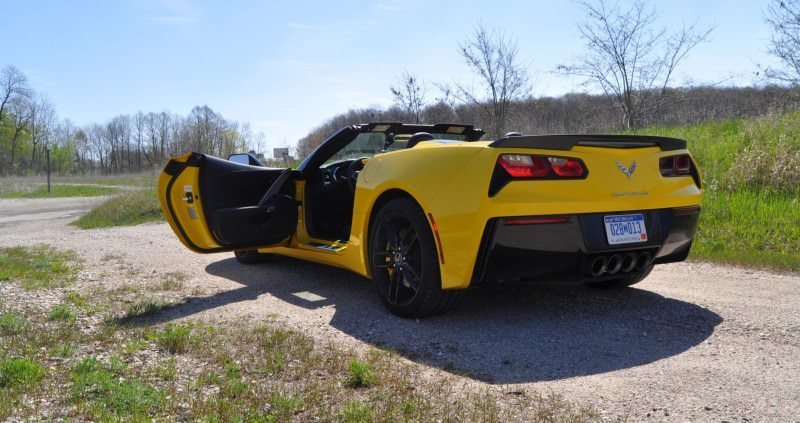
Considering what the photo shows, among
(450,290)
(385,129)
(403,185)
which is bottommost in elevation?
(450,290)

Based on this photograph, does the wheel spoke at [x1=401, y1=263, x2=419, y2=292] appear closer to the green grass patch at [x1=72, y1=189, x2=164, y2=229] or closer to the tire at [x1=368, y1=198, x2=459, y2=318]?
the tire at [x1=368, y1=198, x2=459, y2=318]

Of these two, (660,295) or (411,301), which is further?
(660,295)

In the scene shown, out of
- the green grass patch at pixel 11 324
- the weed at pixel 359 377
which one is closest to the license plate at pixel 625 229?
the weed at pixel 359 377

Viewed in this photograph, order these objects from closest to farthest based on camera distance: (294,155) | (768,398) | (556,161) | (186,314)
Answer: (768,398) → (556,161) → (186,314) → (294,155)

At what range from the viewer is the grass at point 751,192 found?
704cm

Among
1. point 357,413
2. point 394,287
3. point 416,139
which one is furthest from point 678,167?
point 357,413

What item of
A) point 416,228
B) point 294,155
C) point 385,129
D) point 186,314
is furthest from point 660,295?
point 294,155

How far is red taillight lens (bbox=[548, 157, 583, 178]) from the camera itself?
3801 millimetres

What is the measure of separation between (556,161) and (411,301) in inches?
52.1

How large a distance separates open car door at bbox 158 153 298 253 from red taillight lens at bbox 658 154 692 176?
10.4 ft

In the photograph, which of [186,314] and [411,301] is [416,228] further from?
[186,314]

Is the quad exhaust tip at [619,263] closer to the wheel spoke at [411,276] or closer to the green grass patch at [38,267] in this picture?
the wheel spoke at [411,276]

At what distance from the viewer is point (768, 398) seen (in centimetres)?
283

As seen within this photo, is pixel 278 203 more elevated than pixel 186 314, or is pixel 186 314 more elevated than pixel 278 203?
pixel 278 203
